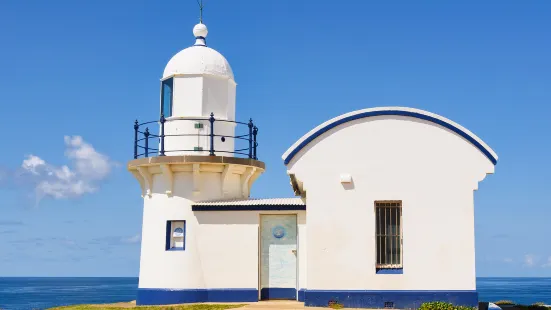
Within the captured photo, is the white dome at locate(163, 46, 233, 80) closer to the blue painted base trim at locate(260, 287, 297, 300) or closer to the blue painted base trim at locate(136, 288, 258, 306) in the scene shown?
the blue painted base trim at locate(136, 288, 258, 306)

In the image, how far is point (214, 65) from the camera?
2475 centimetres

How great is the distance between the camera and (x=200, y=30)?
25.7m

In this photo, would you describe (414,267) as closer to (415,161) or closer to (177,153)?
(415,161)

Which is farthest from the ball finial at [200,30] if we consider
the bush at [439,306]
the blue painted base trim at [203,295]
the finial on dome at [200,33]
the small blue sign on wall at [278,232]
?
the bush at [439,306]

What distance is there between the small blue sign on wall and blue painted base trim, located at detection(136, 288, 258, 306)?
171cm

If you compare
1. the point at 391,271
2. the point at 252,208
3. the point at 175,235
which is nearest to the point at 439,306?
the point at 391,271

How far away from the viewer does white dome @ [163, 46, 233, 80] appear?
24.5 meters

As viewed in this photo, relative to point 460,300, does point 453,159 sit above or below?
above

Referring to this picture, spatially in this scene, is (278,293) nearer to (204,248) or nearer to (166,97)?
(204,248)

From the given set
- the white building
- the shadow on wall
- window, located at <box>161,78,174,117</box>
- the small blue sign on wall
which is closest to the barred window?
the white building

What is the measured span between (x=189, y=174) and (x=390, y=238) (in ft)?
21.3

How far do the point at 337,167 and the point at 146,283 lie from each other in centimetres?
701

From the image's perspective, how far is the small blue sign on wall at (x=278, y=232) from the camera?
23234mm

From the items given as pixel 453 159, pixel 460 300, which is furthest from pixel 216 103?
pixel 460 300
